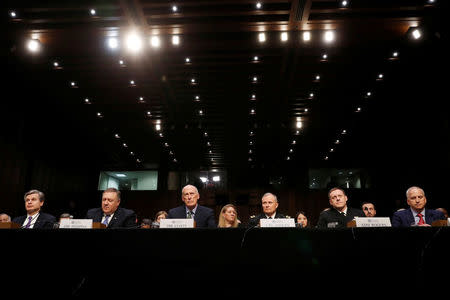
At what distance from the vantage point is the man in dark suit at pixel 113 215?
346 cm

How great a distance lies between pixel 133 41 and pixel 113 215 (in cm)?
347

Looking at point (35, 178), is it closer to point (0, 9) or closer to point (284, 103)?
point (0, 9)

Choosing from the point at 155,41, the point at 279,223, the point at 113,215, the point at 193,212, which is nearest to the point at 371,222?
the point at 279,223

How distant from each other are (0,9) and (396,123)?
9.95m

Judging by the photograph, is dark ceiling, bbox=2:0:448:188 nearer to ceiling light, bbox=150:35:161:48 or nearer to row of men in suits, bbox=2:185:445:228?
ceiling light, bbox=150:35:161:48

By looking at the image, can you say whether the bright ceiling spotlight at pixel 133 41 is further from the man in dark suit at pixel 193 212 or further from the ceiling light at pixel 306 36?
the man in dark suit at pixel 193 212

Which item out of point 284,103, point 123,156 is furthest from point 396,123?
point 123,156

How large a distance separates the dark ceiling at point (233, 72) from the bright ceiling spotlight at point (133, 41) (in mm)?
139

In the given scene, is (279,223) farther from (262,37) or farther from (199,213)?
(262,37)

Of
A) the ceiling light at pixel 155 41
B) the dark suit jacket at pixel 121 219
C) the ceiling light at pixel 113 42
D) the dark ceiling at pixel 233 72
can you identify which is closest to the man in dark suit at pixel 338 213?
the dark suit jacket at pixel 121 219

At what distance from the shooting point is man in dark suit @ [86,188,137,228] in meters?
3.46

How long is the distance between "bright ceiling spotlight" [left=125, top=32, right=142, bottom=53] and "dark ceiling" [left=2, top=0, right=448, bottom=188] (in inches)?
5.5

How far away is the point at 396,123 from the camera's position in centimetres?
955

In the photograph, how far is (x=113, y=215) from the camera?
359 centimetres
